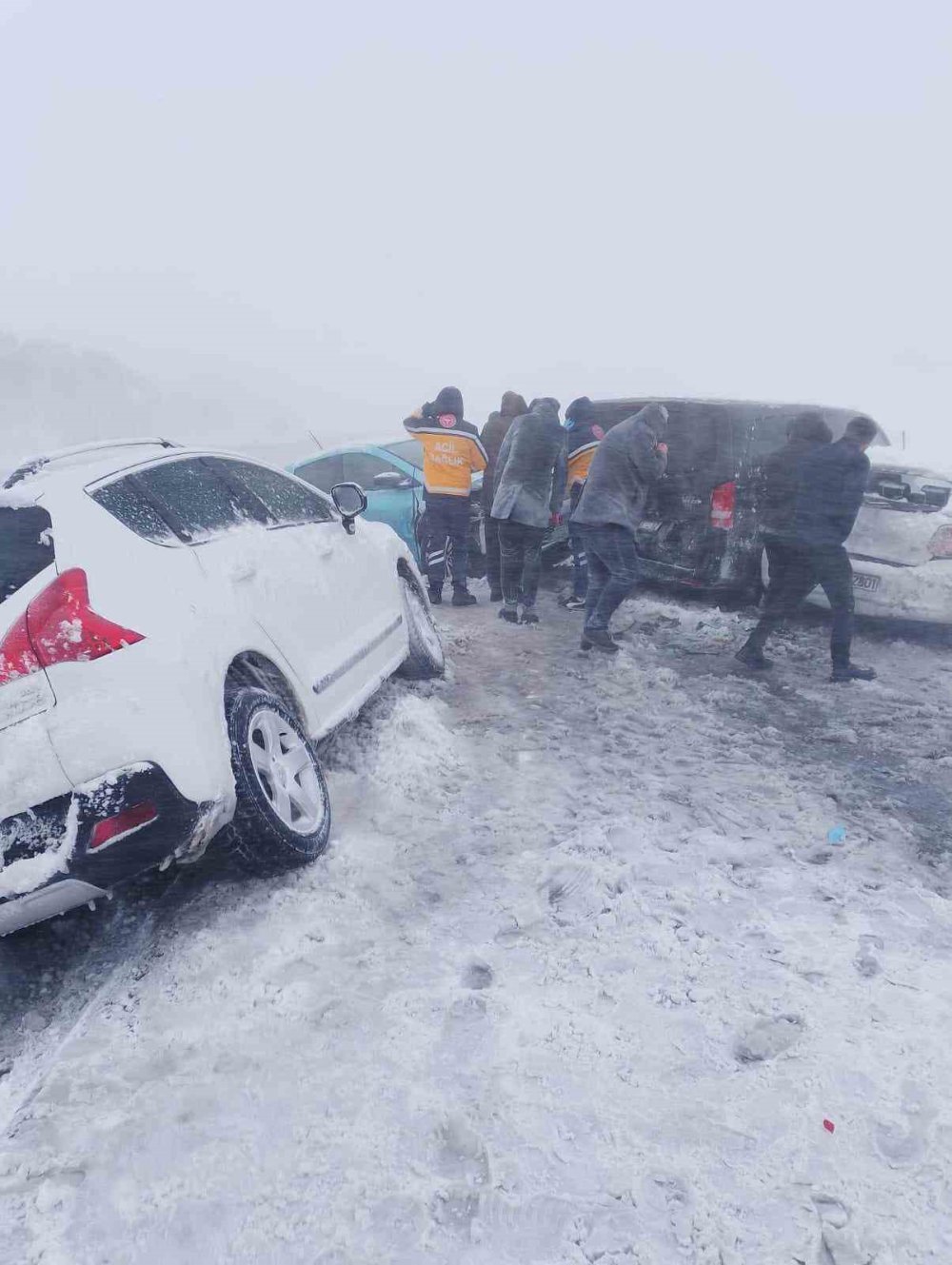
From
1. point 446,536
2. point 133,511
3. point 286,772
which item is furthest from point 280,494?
point 446,536

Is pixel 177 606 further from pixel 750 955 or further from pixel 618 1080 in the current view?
pixel 750 955

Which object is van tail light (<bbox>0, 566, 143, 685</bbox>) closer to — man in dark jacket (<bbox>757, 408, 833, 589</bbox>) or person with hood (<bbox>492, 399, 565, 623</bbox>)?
man in dark jacket (<bbox>757, 408, 833, 589</bbox>)

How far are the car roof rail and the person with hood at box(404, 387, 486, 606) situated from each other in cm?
361

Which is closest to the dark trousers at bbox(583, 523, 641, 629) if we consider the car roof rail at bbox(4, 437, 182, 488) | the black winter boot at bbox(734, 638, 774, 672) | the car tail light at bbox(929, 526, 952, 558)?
the black winter boot at bbox(734, 638, 774, 672)

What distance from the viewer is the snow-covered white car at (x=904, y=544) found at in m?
5.43

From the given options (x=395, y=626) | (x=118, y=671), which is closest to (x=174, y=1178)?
(x=118, y=671)

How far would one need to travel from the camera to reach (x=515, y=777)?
394 centimetres

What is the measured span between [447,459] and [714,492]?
2356mm

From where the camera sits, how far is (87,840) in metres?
2.28

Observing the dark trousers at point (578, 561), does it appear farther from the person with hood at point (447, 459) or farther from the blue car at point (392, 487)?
the blue car at point (392, 487)

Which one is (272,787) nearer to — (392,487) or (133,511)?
(133,511)

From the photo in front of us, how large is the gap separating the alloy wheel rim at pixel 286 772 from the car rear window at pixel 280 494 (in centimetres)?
117

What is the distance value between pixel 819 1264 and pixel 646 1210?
1.17 ft

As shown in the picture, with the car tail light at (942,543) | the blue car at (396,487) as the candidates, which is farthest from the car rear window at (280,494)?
the car tail light at (942,543)
